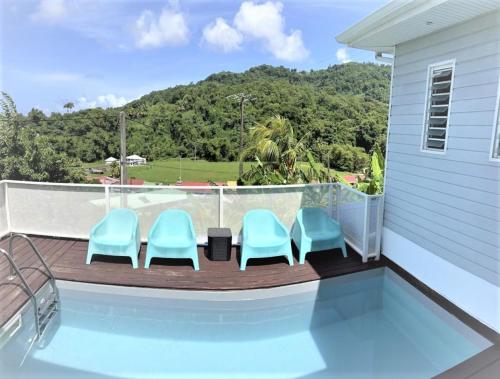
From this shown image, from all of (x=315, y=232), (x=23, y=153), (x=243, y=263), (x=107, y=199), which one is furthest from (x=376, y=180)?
(x=23, y=153)

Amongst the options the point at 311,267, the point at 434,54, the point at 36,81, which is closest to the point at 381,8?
the point at 434,54

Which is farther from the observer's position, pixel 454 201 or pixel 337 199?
pixel 337 199

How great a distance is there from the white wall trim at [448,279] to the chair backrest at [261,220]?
1.72 m

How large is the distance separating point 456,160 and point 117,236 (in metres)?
4.45

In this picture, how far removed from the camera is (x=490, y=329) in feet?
11.6

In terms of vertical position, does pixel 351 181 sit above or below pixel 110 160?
above

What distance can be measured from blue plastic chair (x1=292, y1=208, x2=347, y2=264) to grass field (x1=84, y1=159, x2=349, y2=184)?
28.4 m

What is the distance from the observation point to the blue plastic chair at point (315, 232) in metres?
5.10

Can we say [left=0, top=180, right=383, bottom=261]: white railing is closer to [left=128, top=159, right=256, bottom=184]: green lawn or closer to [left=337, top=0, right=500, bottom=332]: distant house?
[left=337, top=0, right=500, bottom=332]: distant house

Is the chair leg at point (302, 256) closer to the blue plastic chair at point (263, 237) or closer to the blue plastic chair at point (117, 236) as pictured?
the blue plastic chair at point (263, 237)

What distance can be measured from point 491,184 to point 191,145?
31797 mm

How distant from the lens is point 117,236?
5.11m

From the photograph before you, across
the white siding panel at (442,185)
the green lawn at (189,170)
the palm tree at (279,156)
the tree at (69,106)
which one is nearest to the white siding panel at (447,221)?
the white siding panel at (442,185)

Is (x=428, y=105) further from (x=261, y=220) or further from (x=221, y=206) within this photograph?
(x=221, y=206)
